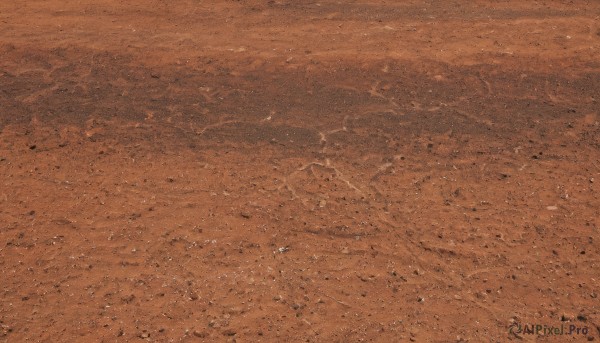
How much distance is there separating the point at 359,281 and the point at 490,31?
4.84m

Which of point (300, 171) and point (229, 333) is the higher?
point (300, 171)

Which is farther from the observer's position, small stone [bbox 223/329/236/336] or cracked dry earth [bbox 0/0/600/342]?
cracked dry earth [bbox 0/0/600/342]

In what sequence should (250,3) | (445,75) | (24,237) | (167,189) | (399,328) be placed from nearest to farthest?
(399,328) < (24,237) < (167,189) < (445,75) < (250,3)

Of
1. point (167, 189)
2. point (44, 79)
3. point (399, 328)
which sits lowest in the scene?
point (399, 328)

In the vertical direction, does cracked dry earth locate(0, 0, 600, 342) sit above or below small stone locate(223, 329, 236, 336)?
above

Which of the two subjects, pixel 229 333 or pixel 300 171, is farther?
pixel 300 171

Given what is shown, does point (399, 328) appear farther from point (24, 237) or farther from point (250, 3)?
point (250, 3)

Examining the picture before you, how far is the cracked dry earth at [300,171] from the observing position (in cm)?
570

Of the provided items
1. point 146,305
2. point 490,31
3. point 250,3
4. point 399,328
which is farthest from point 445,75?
point 146,305

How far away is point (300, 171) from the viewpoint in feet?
23.2

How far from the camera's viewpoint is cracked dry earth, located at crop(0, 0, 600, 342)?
5699mm

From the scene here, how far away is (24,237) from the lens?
6367 mm

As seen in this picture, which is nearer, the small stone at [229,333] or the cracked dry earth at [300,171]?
the small stone at [229,333]

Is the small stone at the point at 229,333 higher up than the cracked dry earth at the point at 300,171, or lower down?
lower down
